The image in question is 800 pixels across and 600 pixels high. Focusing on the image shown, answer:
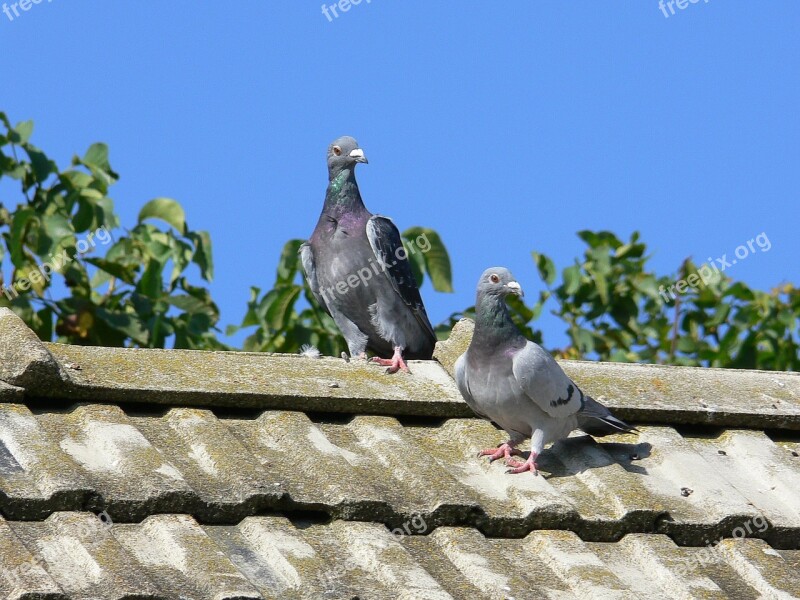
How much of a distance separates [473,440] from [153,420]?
1.08 metres

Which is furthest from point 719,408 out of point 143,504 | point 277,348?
point 277,348

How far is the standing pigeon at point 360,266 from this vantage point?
6.32m

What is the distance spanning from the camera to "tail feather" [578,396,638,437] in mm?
4246

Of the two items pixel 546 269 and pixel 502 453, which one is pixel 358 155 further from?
pixel 502 453

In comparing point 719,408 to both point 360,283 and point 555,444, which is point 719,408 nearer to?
point 555,444

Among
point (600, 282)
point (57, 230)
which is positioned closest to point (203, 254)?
point (57, 230)

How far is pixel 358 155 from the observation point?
6406 mm

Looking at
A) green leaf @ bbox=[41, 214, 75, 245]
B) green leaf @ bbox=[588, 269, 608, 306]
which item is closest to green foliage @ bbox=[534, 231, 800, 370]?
green leaf @ bbox=[588, 269, 608, 306]

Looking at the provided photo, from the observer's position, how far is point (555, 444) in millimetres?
4375

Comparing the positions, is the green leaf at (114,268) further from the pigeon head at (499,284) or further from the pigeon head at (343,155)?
the pigeon head at (499,284)

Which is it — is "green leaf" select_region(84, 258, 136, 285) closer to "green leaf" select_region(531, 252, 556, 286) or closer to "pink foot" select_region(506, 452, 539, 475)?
"green leaf" select_region(531, 252, 556, 286)


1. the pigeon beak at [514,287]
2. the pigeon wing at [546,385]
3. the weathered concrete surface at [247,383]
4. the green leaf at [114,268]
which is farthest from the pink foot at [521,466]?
the green leaf at [114,268]

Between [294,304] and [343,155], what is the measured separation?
114 centimetres

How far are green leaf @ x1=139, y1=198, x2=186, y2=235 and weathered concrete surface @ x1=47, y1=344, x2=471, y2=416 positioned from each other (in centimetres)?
292
